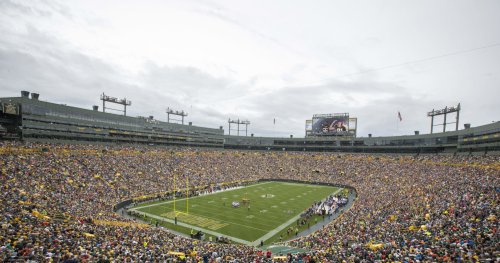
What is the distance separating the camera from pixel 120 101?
74.6 m

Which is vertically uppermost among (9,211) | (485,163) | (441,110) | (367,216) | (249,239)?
(441,110)

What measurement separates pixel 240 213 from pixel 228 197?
1028 cm

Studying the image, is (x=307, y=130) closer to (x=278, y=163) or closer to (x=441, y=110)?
(x=278, y=163)

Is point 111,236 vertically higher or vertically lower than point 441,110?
lower

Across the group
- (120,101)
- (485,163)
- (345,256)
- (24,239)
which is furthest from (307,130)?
(24,239)

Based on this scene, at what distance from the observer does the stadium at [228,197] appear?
16188 millimetres

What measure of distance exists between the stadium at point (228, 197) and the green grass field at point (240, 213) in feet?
0.81

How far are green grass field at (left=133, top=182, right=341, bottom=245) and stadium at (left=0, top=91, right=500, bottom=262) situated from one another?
25 cm

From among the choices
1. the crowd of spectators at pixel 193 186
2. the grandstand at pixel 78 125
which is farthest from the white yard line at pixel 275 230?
the grandstand at pixel 78 125

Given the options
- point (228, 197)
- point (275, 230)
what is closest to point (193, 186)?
point (228, 197)

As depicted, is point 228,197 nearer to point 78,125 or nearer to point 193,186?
point 193,186

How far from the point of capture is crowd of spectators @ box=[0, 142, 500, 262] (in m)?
14.7

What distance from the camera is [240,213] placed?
38.4 meters

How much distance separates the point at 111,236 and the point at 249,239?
14.0 metres
